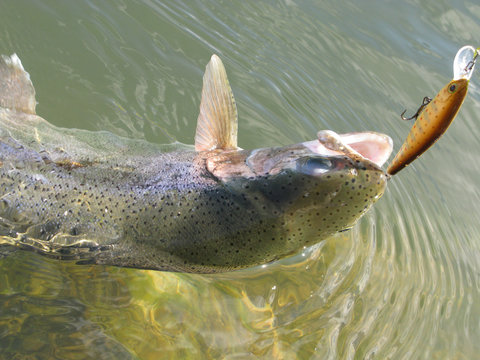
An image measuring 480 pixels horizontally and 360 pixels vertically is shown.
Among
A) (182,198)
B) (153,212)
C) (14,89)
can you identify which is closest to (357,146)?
(182,198)

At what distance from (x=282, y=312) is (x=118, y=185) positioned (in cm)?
210

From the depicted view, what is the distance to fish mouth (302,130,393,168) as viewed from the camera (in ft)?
9.24

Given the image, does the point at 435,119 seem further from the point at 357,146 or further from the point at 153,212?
the point at 153,212

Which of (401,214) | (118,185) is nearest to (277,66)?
(401,214)

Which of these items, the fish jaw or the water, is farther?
the water

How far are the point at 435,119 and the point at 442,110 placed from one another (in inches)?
2.6

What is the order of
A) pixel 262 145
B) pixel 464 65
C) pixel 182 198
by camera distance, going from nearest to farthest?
pixel 464 65
pixel 182 198
pixel 262 145

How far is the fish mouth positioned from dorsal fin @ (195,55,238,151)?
837 millimetres

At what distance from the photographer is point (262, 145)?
576 centimetres

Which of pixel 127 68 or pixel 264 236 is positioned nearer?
pixel 264 236

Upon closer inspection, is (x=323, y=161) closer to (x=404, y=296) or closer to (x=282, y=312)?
(x=282, y=312)

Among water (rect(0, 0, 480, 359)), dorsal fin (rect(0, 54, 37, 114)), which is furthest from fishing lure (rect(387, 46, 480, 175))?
dorsal fin (rect(0, 54, 37, 114))

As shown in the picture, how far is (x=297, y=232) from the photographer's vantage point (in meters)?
3.04

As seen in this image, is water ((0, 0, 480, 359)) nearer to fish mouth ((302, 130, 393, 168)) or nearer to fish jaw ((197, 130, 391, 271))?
fish jaw ((197, 130, 391, 271))
